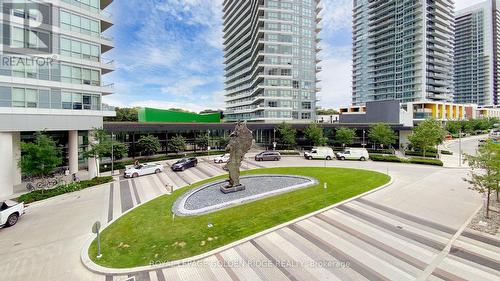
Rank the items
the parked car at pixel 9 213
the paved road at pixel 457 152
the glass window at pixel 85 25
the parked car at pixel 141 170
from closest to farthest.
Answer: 1. the parked car at pixel 9 213
2. the parked car at pixel 141 170
3. the glass window at pixel 85 25
4. the paved road at pixel 457 152

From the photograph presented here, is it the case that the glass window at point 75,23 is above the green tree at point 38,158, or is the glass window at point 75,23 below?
above

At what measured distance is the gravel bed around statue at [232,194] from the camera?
1652cm

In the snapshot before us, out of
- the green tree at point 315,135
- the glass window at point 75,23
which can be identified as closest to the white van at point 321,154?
the green tree at point 315,135

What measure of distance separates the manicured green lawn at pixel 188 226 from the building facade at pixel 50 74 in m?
17.4

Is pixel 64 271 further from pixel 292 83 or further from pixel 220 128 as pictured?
pixel 292 83

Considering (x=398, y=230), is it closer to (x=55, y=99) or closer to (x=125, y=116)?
(x=55, y=99)

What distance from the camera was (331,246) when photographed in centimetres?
1134

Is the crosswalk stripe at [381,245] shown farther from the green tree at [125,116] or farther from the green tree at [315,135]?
the green tree at [125,116]

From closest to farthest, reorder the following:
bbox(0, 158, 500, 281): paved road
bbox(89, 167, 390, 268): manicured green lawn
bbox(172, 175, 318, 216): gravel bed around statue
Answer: bbox(0, 158, 500, 281): paved road → bbox(89, 167, 390, 268): manicured green lawn → bbox(172, 175, 318, 216): gravel bed around statue

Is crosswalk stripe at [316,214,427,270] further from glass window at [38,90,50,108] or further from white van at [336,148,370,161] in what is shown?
glass window at [38,90,50,108]

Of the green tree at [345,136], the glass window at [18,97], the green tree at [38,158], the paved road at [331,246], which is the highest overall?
the glass window at [18,97]

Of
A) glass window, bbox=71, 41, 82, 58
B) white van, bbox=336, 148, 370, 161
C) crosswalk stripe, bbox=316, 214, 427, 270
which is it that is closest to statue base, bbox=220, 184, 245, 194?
crosswalk stripe, bbox=316, 214, 427, 270

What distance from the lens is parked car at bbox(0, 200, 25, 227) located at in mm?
14547

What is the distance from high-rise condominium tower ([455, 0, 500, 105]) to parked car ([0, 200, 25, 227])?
187465 millimetres
